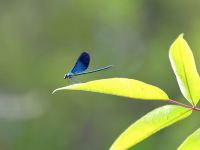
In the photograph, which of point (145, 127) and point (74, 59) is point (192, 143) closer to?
point (145, 127)

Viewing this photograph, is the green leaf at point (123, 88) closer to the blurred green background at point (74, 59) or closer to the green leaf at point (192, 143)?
the green leaf at point (192, 143)

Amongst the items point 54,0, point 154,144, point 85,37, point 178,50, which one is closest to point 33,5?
point 54,0

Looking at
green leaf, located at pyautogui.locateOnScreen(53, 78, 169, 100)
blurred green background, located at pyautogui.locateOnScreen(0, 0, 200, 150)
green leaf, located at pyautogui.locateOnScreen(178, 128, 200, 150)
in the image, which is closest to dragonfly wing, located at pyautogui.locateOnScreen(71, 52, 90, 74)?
green leaf, located at pyautogui.locateOnScreen(53, 78, 169, 100)

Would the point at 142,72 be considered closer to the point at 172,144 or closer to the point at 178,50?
the point at 172,144

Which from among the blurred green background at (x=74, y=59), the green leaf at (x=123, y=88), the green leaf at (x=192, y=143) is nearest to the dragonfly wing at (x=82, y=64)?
the green leaf at (x=123, y=88)

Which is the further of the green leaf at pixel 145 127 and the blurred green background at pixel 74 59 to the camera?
the blurred green background at pixel 74 59

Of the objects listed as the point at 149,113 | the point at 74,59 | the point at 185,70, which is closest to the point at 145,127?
the point at 149,113

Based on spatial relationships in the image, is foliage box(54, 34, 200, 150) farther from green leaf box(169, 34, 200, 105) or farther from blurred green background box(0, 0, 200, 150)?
blurred green background box(0, 0, 200, 150)
